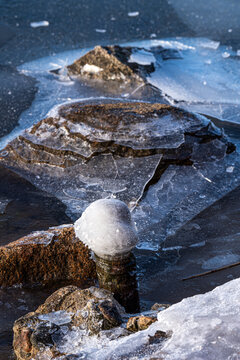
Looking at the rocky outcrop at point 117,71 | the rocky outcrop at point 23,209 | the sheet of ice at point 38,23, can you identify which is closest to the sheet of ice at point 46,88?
the rocky outcrop at point 117,71

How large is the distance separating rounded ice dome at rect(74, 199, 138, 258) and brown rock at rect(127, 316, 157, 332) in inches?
13.5

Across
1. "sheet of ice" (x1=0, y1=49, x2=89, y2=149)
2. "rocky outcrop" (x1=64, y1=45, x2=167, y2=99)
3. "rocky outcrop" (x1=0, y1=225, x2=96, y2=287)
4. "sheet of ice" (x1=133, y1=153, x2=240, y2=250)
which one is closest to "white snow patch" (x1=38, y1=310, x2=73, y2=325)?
"rocky outcrop" (x1=0, y1=225, x2=96, y2=287)

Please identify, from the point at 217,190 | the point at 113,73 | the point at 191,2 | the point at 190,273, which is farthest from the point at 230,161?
the point at 191,2

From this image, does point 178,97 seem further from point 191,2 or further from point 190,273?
point 191,2

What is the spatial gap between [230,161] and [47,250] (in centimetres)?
168

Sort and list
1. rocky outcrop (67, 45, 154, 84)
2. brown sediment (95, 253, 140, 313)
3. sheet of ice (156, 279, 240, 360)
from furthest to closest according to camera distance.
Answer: rocky outcrop (67, 45, 154, 84)
brown sediment (95, 253, 140, 313)
sheet of ice (156, 279, 240, 360)

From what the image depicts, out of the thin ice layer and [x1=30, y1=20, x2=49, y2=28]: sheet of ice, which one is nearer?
the thin ice layer

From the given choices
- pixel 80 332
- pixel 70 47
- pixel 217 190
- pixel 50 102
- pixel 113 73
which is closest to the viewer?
pixel 80 332

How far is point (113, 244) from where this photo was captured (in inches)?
74.0

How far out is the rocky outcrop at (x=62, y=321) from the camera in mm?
1622

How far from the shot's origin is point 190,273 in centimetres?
241

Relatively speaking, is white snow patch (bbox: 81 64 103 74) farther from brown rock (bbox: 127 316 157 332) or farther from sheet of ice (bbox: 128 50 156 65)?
brown rock (bbox: 127 316 157 332)

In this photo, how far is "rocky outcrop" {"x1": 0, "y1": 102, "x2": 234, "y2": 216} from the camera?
3.22 meters

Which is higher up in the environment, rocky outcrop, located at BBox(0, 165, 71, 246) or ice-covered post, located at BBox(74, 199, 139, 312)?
ice-covered post, located at BBox(74, 199, 139, 312)
